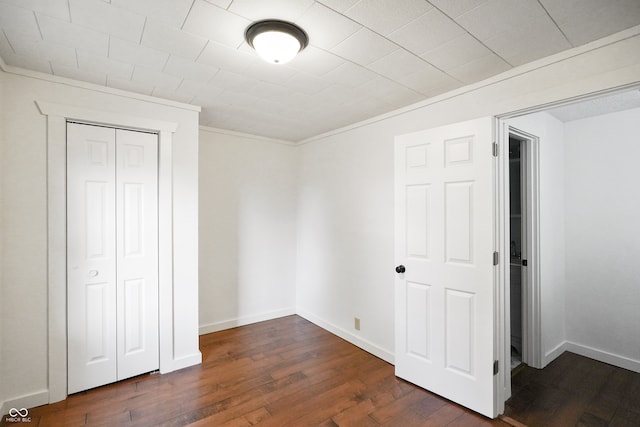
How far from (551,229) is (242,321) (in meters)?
3.68

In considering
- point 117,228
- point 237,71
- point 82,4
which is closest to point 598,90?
point 237,71

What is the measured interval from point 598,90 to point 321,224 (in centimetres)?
285

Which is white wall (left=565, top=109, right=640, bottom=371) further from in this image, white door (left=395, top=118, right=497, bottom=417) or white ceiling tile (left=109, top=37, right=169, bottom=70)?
white ceiling tile (left=109, top=37, right=169, bottom=70)

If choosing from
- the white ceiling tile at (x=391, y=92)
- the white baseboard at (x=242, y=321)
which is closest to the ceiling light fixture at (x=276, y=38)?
the white ceiling tile at (x=391, y=92)

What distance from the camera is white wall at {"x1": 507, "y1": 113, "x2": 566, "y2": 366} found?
2.97 meters

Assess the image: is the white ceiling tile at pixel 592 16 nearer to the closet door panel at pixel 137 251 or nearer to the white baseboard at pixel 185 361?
the closet door panel at pixel 137 251

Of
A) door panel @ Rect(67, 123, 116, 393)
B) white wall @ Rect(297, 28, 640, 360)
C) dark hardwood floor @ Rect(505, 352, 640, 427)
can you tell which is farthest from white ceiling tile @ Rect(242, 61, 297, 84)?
dark hardwood floor @ Rect(505, 352, 640, 427)

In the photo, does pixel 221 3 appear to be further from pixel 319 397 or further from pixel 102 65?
pixel 319 397

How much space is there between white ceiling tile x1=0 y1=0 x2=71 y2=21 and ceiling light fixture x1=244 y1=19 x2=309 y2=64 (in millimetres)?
863

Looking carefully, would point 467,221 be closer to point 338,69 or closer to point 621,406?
point 338,69

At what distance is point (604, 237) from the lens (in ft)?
10.1

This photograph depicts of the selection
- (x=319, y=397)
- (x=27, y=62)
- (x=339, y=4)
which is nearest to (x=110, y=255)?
(x=27, y=62)

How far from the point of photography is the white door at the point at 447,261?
220cm

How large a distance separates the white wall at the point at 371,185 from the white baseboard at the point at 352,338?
1 centimetres
